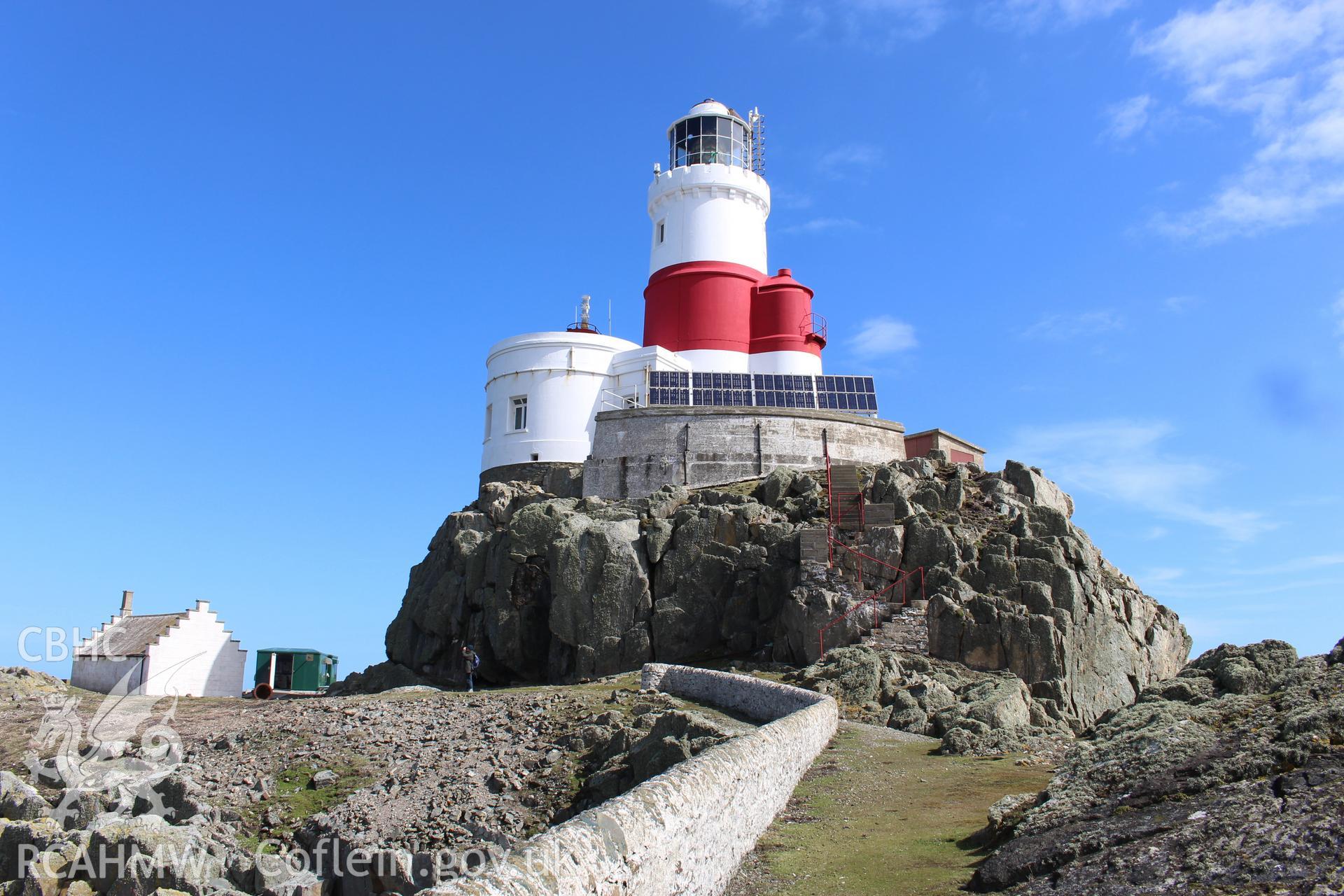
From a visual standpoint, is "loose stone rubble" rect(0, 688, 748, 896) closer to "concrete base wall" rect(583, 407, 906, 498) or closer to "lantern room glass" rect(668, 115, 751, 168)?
"concrete base wall" rect(583, 407, 906, 498)

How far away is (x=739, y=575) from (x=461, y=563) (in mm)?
11603

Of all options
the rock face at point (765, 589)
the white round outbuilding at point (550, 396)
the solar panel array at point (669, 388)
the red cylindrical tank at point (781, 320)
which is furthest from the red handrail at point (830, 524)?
the red cylindrical tank at point (781, 320)

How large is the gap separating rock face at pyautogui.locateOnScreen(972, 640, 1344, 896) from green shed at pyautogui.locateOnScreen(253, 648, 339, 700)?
30.4m

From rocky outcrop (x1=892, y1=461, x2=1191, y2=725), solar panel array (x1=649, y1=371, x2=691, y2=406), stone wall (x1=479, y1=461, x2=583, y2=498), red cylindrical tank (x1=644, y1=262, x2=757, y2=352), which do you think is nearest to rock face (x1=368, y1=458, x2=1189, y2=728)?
rocky outcrop (x1=892, y1=461, x2=1191, y2=725)

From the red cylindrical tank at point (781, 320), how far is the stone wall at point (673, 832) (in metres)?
30.8

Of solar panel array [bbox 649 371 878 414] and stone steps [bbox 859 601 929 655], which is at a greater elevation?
solar panel array [bbox 649 371 878 414]

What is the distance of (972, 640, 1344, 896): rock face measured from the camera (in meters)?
6.61

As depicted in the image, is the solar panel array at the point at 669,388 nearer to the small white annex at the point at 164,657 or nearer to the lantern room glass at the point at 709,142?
the lantern room glass at the point at 709,142

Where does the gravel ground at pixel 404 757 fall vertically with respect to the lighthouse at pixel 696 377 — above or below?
below

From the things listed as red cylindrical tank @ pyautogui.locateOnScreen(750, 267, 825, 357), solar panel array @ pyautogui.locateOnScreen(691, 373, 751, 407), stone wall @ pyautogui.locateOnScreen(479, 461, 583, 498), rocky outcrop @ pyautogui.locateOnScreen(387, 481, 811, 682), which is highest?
red cylindrical tank @ pyautogui.locateOnScreen(750, 267, 825, 357)

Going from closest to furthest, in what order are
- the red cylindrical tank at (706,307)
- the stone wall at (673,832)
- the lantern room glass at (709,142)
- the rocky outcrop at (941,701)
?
the stone wall at (673,832)
the rocky outcrop at (941,701)
the red cylindrical tank at (706,307)
the lantern room glass at (709,142)

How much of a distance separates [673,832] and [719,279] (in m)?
37.2

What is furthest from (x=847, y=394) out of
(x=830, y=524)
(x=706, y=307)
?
(x=830, y=524)

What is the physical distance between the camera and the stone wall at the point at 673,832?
6.41 m
